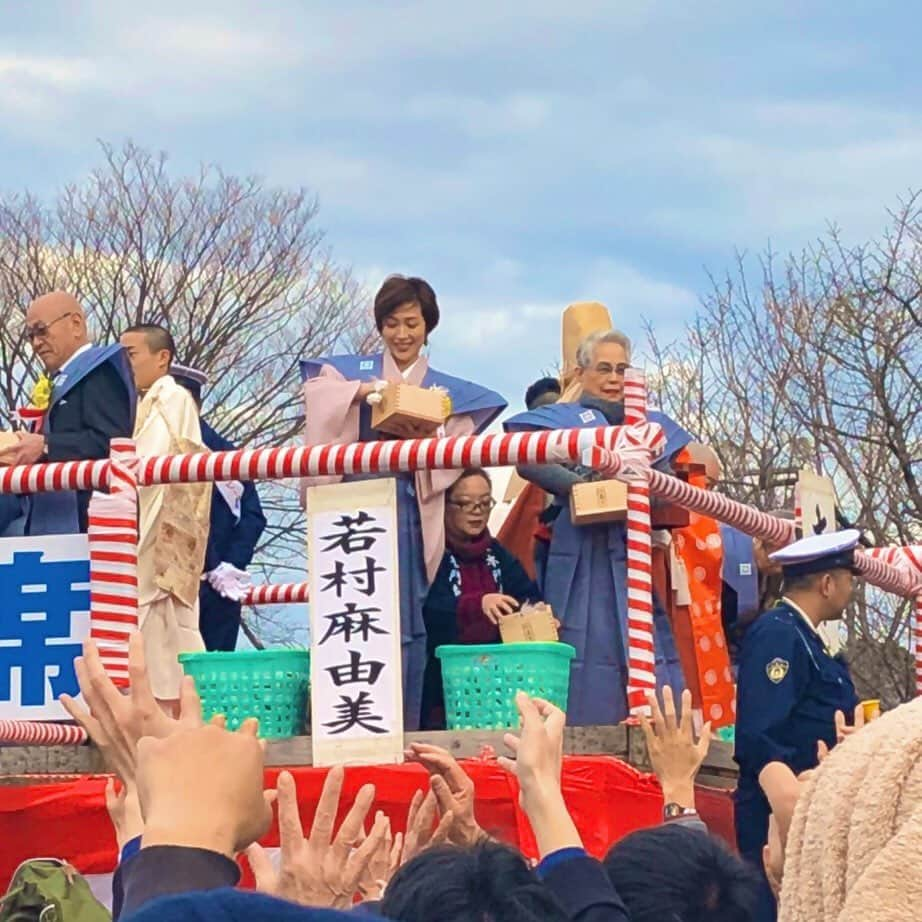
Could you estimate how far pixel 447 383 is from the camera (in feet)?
23.2

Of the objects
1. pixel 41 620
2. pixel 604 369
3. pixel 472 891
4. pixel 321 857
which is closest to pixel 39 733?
pixel 41 620

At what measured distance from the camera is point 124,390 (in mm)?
6957

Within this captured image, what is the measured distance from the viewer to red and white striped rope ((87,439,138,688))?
619cm

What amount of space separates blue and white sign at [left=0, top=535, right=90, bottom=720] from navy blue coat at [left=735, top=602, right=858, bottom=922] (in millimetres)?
2203

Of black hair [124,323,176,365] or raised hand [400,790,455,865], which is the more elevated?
black hair [124,323,176,365]

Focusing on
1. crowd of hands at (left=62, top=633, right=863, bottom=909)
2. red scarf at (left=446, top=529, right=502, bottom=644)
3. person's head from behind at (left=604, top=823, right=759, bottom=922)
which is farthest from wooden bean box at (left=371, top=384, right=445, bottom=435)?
person's head from behind at (left=604, top=823, right=759, bottom=922)

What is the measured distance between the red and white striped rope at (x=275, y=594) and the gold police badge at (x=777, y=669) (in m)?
4.08

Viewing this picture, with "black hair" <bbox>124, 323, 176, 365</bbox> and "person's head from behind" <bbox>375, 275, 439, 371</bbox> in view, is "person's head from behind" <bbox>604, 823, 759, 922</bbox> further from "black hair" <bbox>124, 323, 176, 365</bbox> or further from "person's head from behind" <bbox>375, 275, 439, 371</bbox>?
"black hair" <bbox>124, 323, 176, 365</bbox>

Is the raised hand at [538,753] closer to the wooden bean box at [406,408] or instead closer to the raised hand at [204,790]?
the raised hand at [204,790]

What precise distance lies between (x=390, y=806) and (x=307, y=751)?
0.37 metres

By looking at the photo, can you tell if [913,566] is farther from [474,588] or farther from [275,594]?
[275,594]

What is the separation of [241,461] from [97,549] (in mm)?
555

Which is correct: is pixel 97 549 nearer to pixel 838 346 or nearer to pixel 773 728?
pixel 773 728

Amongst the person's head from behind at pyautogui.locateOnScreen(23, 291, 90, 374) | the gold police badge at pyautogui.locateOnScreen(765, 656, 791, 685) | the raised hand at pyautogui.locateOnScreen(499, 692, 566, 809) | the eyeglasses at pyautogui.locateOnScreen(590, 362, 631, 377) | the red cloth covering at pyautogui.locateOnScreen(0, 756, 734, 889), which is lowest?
the red cloth covering at pyautogui.locateOnScreen(0, 756, 734, 889)
